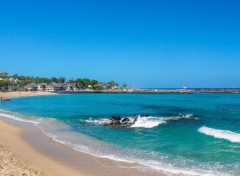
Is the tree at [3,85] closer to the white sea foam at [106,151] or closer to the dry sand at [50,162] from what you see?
the white sea foam at [106,151]

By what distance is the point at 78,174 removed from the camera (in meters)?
13.8

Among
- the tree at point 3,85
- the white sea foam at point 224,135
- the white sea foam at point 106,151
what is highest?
the tree at point 3,85

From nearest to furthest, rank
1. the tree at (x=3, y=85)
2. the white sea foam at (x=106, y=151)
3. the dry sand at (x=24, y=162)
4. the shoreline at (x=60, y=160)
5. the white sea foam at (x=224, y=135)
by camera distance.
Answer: the dry sand at (x=24, y=162) → the shoreline at (x=60, y=160) → the white sea foam at (x=106, y=151) → the white sea foam at (x=224, y=135) → the tree at (x=3, y=85)

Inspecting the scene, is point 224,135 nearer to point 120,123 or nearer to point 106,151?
point 106,151

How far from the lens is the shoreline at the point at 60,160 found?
14195 mm

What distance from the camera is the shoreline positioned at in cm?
1420

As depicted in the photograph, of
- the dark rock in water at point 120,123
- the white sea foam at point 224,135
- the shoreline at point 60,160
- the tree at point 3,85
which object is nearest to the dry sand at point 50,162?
the shoreline at point 60,160

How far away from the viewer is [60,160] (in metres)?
16.6

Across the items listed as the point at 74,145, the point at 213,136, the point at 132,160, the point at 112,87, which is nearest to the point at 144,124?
the point at 213,136

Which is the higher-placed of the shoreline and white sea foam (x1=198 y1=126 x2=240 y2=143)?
white sea foam (x1=198 y1=126 x2=240 y2=143)

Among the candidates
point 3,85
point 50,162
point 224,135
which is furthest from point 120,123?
point 3,85

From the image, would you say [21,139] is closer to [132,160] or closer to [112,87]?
[132,160]

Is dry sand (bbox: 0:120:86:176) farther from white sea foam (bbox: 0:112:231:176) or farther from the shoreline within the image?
white sea foam (bbox: 0:112:231:176)

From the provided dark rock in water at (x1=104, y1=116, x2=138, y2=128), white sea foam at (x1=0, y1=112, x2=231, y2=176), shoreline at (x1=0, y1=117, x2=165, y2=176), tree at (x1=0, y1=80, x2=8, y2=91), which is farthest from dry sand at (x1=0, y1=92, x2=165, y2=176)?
tree at (x1=0, y1=80, x2=8, y2=91)
